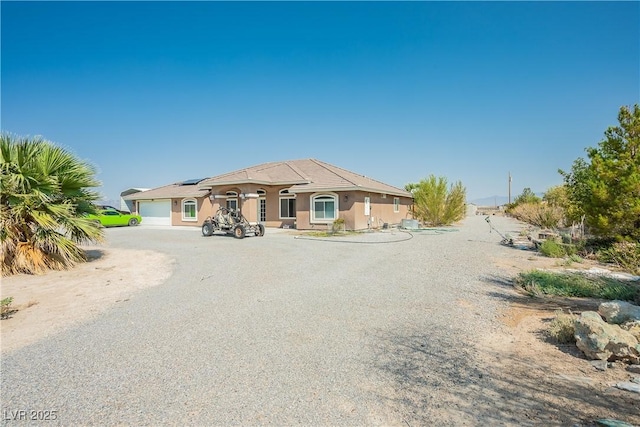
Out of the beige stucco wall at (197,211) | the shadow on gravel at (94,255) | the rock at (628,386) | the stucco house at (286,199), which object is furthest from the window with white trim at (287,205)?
the rock at (628,386)

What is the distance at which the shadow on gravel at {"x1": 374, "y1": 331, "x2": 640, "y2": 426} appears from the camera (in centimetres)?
293

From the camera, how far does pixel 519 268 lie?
9.66 m

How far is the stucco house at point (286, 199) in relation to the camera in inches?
853

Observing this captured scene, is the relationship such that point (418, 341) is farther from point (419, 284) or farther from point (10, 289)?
point (10, 289)

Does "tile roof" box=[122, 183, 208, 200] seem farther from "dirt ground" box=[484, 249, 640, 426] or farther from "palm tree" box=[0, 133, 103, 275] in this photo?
"dirt ground" box=[484, 249, 640, 426]

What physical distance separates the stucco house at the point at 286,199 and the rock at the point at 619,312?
1604cm

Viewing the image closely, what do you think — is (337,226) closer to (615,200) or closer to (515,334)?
(615,200)

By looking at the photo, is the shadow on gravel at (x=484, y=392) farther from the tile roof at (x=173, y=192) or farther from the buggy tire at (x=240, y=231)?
the tile roof at (x=173, y=192)

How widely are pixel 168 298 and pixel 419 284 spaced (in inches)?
214

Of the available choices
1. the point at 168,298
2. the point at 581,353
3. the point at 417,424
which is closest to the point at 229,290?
the point at 168,298

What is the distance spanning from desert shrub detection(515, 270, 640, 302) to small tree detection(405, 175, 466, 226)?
1969 centimetres

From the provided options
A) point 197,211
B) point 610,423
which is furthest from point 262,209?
point 610,423

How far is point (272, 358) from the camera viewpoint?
413 centimetres

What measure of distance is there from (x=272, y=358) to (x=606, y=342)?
3.82 meters
